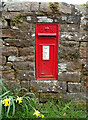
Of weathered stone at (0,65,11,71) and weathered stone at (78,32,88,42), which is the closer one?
weathered stone at (78,32,88,42)

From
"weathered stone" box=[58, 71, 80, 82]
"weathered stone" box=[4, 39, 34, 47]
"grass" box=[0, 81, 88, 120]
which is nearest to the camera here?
"grass" box=[0, 81, 88, 120]

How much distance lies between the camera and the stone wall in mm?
2352

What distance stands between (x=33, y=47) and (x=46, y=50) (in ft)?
0.83

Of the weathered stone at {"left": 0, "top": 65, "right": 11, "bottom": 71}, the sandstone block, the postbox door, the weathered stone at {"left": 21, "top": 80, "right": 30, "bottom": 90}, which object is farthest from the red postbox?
the weathered stone at {"left": 0, "top": 65, "right": 11, "bottom": 71}

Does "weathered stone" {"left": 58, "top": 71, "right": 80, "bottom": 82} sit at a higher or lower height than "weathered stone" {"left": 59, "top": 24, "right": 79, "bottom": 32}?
lower

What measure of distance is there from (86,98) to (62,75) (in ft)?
2.26

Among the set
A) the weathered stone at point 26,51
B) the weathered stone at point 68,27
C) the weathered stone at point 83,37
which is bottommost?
the weathered stone at point 26,51

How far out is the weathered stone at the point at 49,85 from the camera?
2.58 metres

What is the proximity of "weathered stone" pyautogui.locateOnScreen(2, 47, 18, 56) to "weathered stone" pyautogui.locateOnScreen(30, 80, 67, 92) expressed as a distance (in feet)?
2.15

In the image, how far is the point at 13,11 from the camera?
2.36 metres

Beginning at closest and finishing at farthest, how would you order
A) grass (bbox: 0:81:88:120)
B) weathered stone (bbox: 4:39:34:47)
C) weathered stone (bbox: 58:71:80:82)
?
1. grass (bbox: 0:81:88:120)
2. weathered stone (bbox: 4:39:34:47)
3. weathered stone (bbox: 58:71:80:82)

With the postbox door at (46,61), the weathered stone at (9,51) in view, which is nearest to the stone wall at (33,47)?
the weathered stone at (9,51)

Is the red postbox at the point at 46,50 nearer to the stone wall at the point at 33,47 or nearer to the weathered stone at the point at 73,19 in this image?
the stone wall at the point at 33,47

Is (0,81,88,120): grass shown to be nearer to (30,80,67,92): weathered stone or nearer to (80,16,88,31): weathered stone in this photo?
(30,80,67,92): weathered stone
